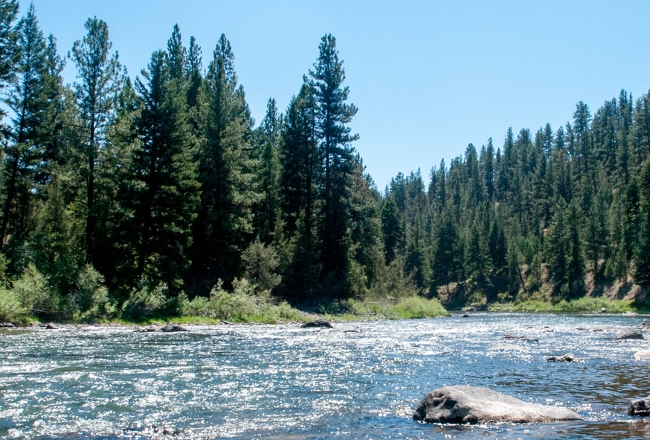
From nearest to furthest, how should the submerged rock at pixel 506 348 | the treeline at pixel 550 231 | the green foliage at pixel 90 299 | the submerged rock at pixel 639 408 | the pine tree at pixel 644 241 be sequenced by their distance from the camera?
1. the submerged rock at pixel 639 408
2. the submerged rock at pixel 506 348
3. the green foliage at pixel 90 299
4. the pine tree at pixel 644 241
5. the treeline at pixel 550 231

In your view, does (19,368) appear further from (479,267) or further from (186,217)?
(479,267)

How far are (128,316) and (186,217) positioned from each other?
1033 centimetres

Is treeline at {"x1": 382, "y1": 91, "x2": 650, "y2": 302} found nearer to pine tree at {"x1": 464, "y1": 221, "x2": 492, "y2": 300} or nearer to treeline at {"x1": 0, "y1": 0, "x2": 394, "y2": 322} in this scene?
pine tree at {"x1": 464, "y1": 221, "x2": 492, "y2": 300}

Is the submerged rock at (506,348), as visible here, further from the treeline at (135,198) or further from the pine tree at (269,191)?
the pine tree at (269,191)

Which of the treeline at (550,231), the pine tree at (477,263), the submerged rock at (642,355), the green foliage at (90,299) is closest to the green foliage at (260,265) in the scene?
the green foliage at (90,299)

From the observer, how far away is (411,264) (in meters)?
119

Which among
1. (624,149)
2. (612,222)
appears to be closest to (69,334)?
(612,222)

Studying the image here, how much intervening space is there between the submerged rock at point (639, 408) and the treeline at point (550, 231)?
256 feet

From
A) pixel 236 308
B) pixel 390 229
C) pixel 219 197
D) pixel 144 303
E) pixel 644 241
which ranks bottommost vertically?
pixel 236 308

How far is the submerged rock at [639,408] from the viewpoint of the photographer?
403 inches

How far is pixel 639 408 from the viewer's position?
33.8 feet

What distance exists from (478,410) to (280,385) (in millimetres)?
5238

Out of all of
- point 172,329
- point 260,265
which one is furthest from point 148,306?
point 260,265

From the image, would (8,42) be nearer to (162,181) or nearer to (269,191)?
(162,181)
